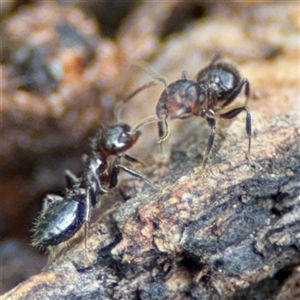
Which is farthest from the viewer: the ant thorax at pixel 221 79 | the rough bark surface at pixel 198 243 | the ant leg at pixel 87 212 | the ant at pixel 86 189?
the ant thorax at pixel 221 79

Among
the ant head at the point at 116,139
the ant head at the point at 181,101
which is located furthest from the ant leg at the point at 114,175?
the ant head at the point at 181,101

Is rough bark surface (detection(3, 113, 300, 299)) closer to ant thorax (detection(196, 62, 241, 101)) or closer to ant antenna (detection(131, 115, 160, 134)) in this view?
ant antenna (detection(131, 115, 160, 134))

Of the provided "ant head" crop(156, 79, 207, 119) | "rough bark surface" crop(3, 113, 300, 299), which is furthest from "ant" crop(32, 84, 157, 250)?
"rough bark surface" crop(3, 113, 300, 299)

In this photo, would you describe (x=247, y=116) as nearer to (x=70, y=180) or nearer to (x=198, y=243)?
(x=198, y=243)

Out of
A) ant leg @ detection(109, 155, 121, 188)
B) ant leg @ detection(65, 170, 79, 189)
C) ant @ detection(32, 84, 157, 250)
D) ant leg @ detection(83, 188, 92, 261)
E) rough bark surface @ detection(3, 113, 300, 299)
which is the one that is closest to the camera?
rough bark surface @ detection(3, 113, 300, 299)

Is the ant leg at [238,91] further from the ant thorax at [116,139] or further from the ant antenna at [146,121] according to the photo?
the ant thorax at [116,139]

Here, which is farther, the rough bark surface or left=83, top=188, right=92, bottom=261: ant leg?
left=83, top=188, right=92, bottom=261: ant leg
